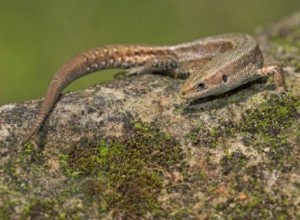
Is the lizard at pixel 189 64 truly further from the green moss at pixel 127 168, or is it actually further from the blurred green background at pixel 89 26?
the blurred green background at pixel 89 26

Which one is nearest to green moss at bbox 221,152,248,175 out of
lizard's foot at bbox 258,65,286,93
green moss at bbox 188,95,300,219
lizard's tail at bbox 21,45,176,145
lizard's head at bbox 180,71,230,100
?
green moss at bbox 188,95,300,219

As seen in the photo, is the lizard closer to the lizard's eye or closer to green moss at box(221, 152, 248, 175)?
the lizard's eye

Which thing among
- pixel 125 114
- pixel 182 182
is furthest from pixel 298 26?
pixel 182 182

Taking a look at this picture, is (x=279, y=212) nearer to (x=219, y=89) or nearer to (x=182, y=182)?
(x=182, y=182)

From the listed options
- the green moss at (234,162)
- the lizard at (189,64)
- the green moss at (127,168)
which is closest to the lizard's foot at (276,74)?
the lizard at (189,64)

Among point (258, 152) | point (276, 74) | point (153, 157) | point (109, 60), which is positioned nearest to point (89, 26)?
point (109, 60)

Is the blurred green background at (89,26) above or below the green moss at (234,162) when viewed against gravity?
above
